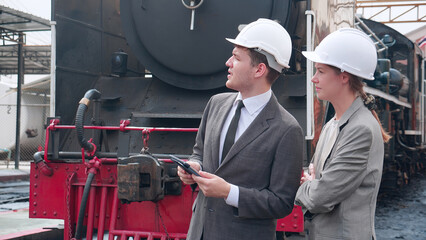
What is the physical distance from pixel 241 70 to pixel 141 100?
8.39 ft

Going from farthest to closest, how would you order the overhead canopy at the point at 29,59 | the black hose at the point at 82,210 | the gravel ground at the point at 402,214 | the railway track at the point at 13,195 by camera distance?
the overhead canopy at the point at 29,59, the railway track at the point at 13,195, the gravel ground at the point at 402,214, the black hose at the point at 82,210

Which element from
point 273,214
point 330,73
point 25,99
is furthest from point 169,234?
point 25,99

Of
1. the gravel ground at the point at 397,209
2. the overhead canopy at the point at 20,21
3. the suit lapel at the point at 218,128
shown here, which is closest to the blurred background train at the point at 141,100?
the suit lapel at the point at 218,128

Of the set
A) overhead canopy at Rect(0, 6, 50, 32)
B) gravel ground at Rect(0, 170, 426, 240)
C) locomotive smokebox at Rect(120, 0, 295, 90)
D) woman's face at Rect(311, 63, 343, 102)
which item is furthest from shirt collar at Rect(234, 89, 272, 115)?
overhead canopy at Rect(0, 6, 50, 32)

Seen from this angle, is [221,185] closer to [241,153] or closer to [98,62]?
[241,153]

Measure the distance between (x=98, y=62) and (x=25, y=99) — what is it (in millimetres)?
14927

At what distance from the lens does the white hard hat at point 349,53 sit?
6.49 ft

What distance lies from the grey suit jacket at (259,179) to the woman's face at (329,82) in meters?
0.18

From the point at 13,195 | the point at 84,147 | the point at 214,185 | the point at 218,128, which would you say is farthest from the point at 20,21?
the point at 214,185

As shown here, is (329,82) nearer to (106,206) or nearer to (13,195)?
(106,206)

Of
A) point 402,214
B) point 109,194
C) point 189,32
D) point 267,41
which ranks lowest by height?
point 402,214

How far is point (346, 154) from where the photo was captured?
185 cm

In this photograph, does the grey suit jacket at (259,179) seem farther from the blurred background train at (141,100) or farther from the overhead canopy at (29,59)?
the overhead canopy at (29,59)

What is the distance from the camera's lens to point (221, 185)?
1.91 meters
